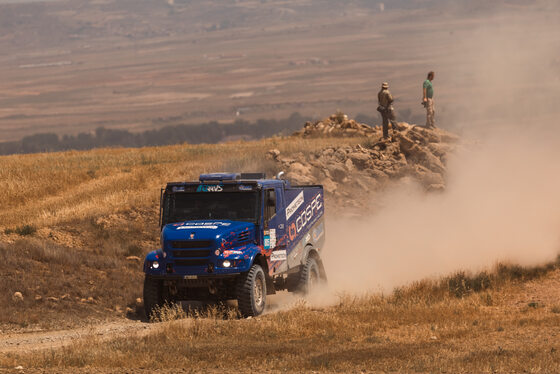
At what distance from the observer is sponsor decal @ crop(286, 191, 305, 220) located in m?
22.7

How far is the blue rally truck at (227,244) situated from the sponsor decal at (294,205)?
3cm

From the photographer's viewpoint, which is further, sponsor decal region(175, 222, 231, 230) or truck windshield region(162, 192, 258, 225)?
truck windshield region(162, 192, 258, 225)

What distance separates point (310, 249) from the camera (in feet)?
79.5

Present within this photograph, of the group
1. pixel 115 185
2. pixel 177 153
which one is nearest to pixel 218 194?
pixel 115 185

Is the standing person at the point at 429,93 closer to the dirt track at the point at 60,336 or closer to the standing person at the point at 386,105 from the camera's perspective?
the standing person at the point at 386,105

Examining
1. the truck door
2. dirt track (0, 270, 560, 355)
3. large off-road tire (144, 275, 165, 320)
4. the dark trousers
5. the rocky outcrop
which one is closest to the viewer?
dirt track (0, 270, 560, 355)

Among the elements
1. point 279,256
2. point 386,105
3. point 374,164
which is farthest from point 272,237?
point 386,105

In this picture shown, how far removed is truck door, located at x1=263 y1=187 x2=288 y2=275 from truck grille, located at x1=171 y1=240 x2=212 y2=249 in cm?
155

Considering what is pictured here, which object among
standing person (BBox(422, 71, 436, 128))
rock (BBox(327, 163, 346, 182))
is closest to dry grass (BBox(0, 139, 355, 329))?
rock (BBox(327, 163, 346, 182))

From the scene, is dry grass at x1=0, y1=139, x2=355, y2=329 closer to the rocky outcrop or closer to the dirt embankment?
the dirt embankment

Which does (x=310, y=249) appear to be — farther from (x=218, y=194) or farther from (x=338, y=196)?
(x=338, y=196)

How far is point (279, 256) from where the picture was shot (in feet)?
72.1

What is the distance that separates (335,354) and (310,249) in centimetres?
811

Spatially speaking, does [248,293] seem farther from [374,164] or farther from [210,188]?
[374,164]
